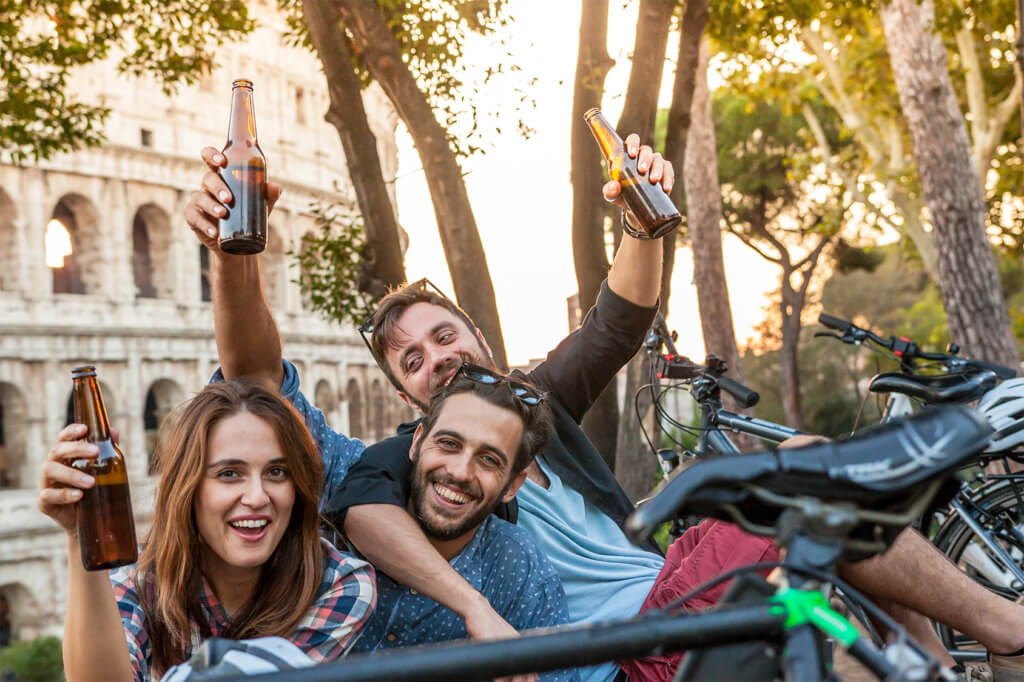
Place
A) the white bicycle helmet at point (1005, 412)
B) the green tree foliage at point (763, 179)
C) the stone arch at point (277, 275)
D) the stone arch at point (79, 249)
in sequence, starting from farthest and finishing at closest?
the stone arch at point (277, 275)
the stone arch at point (79, 249)
the green tree foliage at point (763, 179)
the white bicycle helmet at point (1005, 412)

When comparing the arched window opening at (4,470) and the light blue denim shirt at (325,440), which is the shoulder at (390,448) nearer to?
the light blue denim shirt at (325,440)

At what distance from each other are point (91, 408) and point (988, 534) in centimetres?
298

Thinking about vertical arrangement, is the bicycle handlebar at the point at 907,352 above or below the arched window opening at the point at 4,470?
above

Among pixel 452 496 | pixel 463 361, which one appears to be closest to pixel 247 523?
pixel 452 496

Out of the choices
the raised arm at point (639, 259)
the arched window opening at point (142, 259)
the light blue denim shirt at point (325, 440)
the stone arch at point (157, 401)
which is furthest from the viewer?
the arched window opening at point (142, 259)

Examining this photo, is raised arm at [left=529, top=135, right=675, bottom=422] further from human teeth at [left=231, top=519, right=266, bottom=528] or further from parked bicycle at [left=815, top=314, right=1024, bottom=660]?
parked bicycle at [left=815, top=314, right=1024, bottom=660]

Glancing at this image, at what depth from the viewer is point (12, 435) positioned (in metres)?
29.3

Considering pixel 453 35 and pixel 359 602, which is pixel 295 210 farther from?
pixel 359 602

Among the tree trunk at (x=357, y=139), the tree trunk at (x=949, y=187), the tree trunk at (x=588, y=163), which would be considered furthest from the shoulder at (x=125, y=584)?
the tree trunk at (x=949, y=187)

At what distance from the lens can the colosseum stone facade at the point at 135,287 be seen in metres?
28.9

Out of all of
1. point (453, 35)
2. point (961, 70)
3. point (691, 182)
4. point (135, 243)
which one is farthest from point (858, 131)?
point (135, 243)

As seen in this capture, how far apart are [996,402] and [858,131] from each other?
1321 centimetres

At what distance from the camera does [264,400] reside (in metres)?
2.48

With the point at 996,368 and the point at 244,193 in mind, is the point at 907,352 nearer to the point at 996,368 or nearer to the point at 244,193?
the point at 996,368
